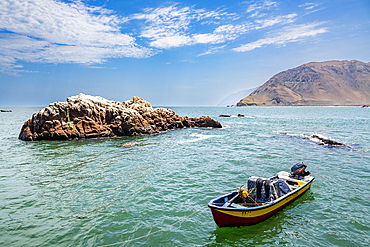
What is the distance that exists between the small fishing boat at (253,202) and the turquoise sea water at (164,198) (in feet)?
1.57

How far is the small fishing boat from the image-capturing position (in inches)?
327

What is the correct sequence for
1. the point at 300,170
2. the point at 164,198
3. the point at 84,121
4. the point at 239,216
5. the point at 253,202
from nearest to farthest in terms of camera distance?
1. the point at 239,216
2. the point at 253,202
3. the point at 164,198
4. the point at 300,170
5. the point at 84,121

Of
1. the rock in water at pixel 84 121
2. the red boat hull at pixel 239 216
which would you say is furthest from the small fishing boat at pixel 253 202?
the rock in water at pixel 84 121

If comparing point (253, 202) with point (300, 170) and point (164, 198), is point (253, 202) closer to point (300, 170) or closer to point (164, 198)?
point (164, 198)

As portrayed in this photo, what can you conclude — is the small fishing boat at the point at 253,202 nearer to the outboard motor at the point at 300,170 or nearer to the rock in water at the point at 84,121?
the outboard motor at the point at 300,170

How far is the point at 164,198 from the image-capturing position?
11.5m

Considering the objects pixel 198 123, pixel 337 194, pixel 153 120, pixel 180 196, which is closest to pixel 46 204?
pixel 180 196

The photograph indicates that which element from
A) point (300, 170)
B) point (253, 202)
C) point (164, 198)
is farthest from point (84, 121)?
point (300, 170)

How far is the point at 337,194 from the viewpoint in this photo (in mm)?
11773

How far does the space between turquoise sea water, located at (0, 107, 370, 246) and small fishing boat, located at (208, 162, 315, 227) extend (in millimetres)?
478

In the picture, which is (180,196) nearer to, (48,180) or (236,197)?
(236,197)

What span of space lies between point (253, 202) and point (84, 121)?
29.9m

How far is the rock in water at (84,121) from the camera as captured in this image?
29.8 metres

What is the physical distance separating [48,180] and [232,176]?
44.8 feet
